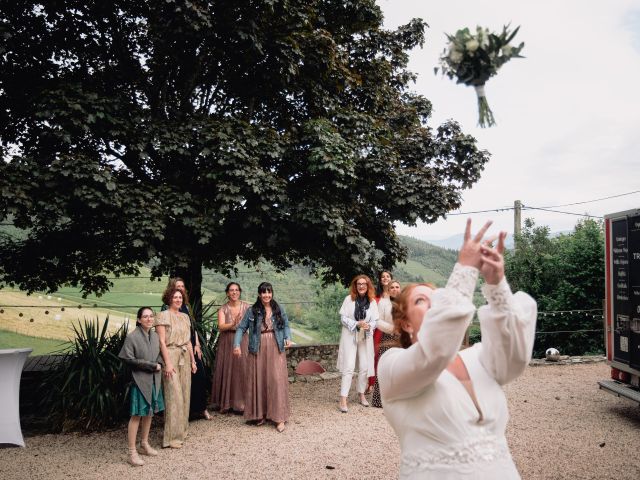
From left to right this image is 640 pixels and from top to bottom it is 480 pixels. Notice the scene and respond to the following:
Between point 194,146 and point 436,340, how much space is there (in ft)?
25.7

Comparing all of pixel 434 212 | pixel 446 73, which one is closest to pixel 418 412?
pixel 446 73

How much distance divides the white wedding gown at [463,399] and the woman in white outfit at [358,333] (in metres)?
6.51

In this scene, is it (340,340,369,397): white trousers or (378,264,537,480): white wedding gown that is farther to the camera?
(340,340,369,397): white trousers

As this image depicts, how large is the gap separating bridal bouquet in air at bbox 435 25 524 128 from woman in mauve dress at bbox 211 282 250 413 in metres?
6.24

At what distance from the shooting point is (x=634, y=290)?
691 cm

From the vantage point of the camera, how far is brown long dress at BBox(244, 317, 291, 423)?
745 centimetres

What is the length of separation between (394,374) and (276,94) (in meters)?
9.05

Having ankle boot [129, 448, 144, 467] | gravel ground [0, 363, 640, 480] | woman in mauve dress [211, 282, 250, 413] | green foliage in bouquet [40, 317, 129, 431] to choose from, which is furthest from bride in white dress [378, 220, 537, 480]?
green foliage in bouquet [40, 317, 129, 431]

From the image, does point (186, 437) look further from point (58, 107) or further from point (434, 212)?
point (434, 212)

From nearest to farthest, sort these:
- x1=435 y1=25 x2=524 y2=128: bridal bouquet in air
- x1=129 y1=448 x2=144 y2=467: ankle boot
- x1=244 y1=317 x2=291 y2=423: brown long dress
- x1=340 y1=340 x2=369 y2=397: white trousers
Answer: x1=435 y1=25 x2=524 y2=128: bridal bouquet in air → x1=129 y1=448 x2=144 y2=467: ankle boot → x1=244 y1=317 x2=291 y2=423: brown long dress → x1=340 y1=340 x2=369 y2=397: white trousers

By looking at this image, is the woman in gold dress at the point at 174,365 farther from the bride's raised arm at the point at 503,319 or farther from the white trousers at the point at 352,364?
the bride's raised arm at the point at 503,319

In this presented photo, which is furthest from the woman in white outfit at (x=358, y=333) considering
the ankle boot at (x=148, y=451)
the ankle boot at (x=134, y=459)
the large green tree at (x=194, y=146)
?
the ankle boot at (x=134, y=459)

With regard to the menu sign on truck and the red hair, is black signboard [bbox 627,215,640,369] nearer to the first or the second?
the menu sign on truck

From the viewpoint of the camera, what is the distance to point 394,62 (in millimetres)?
12258
